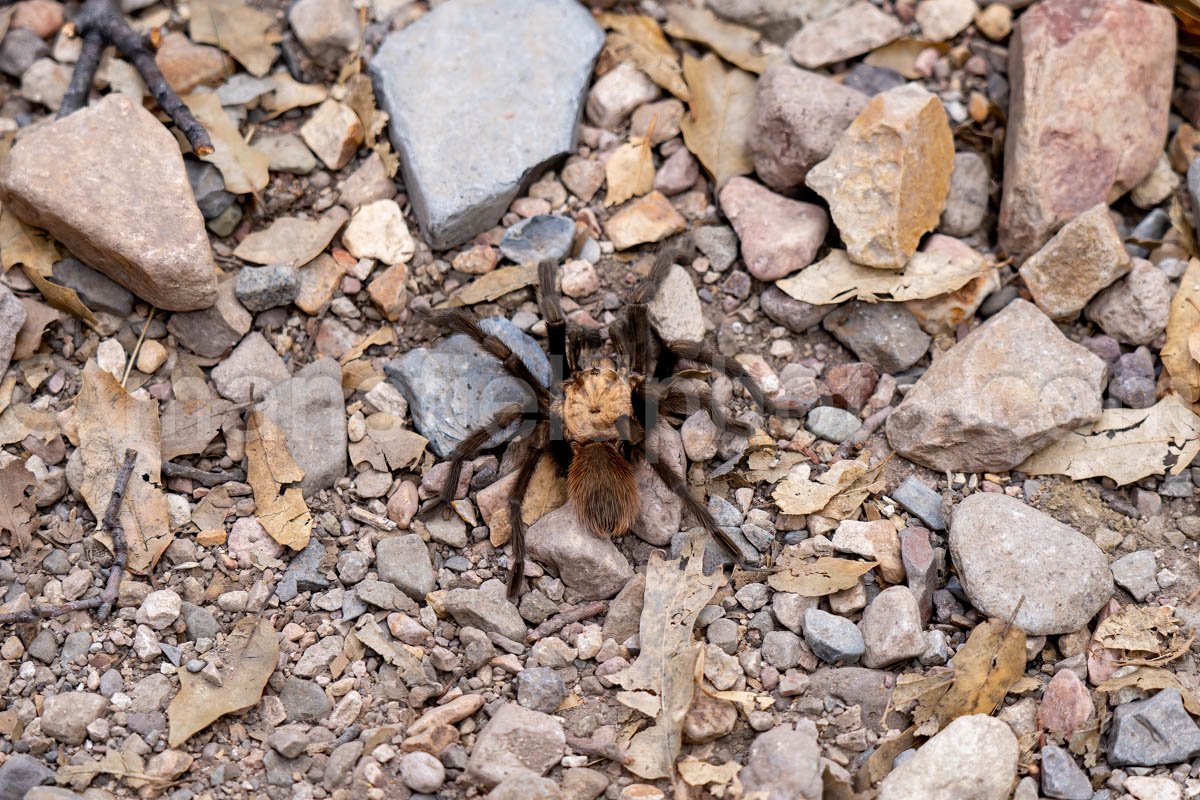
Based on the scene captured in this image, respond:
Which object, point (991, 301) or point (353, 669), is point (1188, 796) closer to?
point (991, 301)

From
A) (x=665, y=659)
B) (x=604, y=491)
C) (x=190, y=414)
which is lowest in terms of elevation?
(x=665, y=659)

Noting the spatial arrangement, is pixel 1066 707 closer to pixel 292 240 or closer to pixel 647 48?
pixel 647 48

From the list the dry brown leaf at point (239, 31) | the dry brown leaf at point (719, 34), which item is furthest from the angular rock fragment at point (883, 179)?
the dry brown leaf at point (239, 31)

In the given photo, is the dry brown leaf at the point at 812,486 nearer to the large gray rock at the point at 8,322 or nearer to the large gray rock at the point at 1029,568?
the large gray rock at the point at 1029,568

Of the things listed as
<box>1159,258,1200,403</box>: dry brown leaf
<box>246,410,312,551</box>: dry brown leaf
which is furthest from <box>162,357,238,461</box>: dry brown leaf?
<box>1159,258,1200,403</box>: dry brown leaf

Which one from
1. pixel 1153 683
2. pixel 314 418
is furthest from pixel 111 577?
pixel 1153 683

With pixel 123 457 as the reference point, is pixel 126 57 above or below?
above
